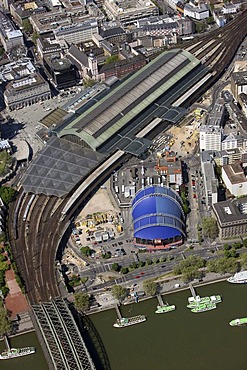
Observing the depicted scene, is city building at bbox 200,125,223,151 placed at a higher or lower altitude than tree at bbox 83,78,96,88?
lower

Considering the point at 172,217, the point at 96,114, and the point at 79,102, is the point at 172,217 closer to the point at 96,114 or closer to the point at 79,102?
the point at 96,114

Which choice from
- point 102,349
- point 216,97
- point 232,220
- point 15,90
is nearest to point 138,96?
point 216,97

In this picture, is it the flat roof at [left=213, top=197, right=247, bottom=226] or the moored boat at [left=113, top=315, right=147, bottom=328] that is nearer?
the moored boat at [left=113, top=315, right=147, bottom=328]

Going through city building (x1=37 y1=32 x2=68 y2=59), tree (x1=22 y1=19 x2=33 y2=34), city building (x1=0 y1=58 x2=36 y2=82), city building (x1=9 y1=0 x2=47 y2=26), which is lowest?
city building (x1=0 y1=58 x2=36 y2=82)

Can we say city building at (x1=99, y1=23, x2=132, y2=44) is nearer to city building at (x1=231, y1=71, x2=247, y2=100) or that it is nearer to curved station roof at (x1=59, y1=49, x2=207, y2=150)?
curved station roof at (x1=59, y1=49, x2=207, y2=150)

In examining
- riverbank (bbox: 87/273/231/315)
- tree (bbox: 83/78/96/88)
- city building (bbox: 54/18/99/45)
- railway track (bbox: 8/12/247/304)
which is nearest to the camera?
riverbank (bbox: 87/273/231/315)

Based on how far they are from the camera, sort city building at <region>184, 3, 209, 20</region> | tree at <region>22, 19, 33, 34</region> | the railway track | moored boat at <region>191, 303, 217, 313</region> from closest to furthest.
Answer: moored boat at <region>191, 303, 217, 313</region> → the railway track → city building at <region>184, 3, 209, 20</region> → tree at <region>22, 19, 33, 34</region>

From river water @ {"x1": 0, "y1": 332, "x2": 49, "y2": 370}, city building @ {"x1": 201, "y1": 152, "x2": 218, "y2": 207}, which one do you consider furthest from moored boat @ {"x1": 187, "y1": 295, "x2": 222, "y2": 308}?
river water @ {"x1": 0, "y1": 332, "x2": 49, "y2": 370}

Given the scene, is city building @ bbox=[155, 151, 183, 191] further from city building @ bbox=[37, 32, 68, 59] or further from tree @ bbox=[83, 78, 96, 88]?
city building @ bbox=[37, 32, 68, 59]

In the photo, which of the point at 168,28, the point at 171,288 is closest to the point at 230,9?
the point at 168,28
